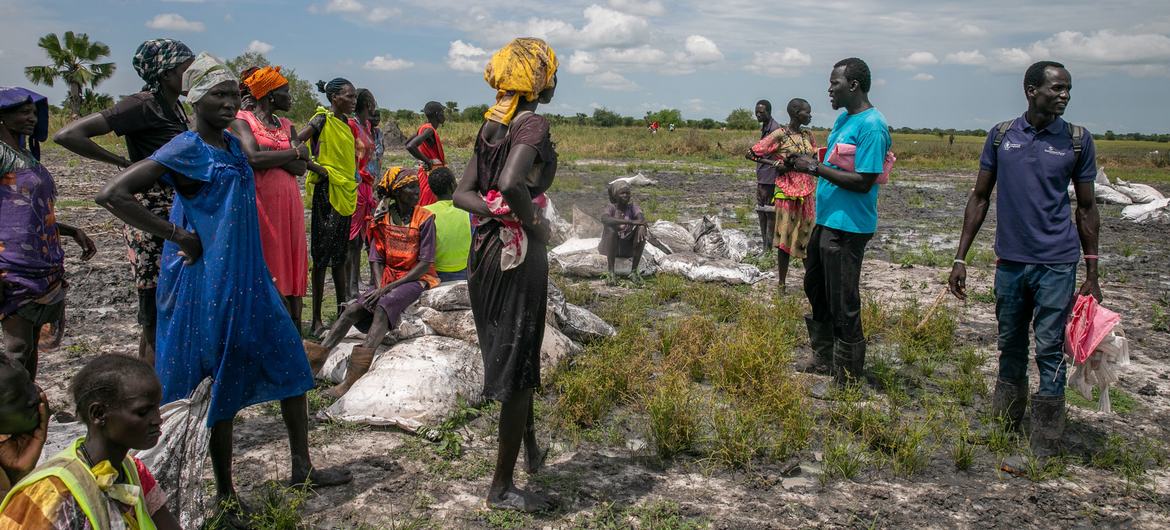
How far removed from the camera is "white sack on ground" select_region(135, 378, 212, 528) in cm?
270

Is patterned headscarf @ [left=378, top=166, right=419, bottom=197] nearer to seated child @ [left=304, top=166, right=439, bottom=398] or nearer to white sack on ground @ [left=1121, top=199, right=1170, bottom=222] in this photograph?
seated child @ [left=304, top=166, right=439, bottom=398]

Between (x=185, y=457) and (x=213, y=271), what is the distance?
65 cm

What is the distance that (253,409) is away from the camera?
4.09 m

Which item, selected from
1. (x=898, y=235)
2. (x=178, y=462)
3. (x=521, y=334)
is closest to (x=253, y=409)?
(x=178, y=462)

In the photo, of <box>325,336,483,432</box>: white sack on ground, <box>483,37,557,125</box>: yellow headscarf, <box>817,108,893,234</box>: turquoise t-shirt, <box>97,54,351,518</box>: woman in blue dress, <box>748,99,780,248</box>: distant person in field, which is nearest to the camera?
<box>97,54,351,518</box>: woman in blue dress

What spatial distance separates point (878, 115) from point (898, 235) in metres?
6.72

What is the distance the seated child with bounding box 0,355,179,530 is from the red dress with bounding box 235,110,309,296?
219 cm

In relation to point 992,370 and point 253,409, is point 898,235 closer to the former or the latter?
point 992,370

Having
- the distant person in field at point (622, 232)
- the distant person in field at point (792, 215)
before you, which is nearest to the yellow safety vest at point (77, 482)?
the distant person in field at point (792, 215)

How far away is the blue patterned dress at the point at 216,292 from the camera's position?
2.68 metres

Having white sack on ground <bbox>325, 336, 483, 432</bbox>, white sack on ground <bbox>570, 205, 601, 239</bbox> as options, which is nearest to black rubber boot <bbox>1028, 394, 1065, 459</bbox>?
white sack on ground <bbox>325, 336, 483, 432</bbox>

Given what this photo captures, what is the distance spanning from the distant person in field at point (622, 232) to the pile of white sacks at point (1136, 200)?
958cm

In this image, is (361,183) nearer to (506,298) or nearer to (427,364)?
(427,364)

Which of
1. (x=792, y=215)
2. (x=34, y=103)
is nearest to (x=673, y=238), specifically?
(x=792, y=215)
